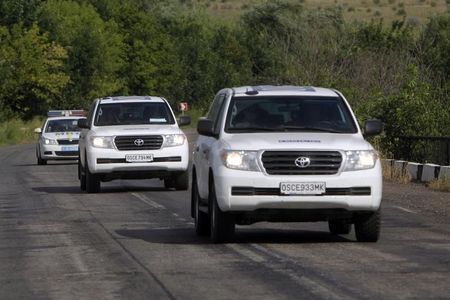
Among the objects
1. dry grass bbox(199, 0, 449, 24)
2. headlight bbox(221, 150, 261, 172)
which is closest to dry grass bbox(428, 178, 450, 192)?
headlight bbox(221, 150, 261, 172)

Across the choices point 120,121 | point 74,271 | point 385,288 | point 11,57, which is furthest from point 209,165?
point 11,57

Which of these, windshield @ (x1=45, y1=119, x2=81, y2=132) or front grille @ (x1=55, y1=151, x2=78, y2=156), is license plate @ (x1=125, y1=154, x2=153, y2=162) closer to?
front grille @ (x1=55, y1=151, x2=78, y2=156)

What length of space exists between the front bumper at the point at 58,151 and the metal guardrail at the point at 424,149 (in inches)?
471

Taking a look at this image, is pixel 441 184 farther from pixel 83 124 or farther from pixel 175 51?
pixel 175 51

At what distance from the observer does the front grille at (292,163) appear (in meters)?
14.6

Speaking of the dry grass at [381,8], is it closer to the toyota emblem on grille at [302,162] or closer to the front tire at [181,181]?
the front tire at [181,181]

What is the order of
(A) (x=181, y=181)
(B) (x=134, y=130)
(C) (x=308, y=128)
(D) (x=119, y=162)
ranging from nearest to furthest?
1. (C) (x=308, y=128)
2. (D) (x=119, y=162)
3. (B) (x=134, y=130)
4. (A) (x=181, y=181)

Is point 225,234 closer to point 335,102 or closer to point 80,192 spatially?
point 335,102

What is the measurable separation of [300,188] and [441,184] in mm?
11738

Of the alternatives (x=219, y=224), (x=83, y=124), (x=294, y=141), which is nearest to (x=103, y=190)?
(x=83, y=124)

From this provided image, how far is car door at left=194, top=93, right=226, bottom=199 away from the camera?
15.7 metres

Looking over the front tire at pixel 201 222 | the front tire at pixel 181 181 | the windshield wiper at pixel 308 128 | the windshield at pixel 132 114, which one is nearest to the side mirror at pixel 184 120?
the windshield at pixel 132 114

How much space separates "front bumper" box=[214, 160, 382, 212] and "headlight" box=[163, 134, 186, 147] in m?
11.0

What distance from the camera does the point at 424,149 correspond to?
31125mm
